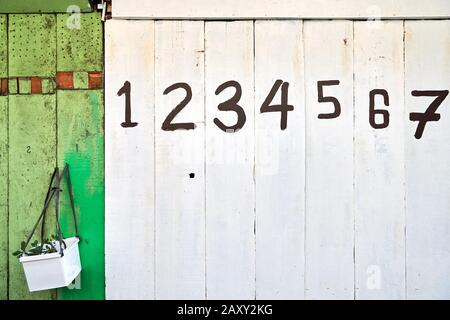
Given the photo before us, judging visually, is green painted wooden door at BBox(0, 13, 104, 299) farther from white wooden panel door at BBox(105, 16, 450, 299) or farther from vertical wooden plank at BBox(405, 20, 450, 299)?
vertical wooden plank at BBox(405, 20, 450, 299)

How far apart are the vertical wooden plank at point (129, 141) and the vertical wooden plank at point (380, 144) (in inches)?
36.8

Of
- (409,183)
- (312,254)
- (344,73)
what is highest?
(344,73)

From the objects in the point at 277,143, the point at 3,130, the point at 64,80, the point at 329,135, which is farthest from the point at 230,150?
the point at 3,130

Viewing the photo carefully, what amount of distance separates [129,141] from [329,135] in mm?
899

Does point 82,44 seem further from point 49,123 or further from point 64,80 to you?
point 49,123

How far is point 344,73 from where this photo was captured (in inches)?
82.1

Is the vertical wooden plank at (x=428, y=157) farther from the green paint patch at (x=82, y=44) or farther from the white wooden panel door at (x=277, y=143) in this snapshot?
the green paint patch at (x=82, y=44)

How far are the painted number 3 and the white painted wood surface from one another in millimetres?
297

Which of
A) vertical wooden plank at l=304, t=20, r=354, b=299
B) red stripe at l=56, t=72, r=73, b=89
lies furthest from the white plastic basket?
vertical wooden plank at l=304, t=20, r=354, b=299

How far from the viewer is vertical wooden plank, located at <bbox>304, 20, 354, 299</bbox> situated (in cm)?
208

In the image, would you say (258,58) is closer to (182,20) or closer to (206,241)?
(182,20)

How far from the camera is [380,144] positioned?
2.08 meters

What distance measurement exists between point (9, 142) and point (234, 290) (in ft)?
3.98

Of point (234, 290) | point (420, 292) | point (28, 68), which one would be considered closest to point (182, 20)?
point (28, 68)
